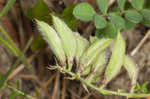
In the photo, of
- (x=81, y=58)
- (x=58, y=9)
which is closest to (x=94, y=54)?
(x=81, y=58)

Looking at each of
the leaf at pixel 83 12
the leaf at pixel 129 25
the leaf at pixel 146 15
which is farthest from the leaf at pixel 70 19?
the leaf at pixel 146 15

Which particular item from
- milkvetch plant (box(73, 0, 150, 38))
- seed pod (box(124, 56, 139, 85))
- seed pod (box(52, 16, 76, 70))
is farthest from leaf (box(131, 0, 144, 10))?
seed pod (box(52, 16, 76, 70))

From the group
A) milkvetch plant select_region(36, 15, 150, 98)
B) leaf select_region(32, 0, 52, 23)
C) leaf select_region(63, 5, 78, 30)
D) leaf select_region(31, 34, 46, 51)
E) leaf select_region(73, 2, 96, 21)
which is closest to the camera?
milkvetch plant select_region(36, 15, 150, 98)

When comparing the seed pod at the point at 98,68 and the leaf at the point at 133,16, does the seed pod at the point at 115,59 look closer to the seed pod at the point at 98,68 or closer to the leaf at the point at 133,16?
the seed pod at the point at 98,68

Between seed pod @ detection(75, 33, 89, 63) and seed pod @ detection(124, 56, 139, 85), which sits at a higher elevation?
seed pod @ detection(75, 33, 89, 63)

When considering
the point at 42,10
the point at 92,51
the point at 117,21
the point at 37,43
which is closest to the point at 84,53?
the point at 92,51

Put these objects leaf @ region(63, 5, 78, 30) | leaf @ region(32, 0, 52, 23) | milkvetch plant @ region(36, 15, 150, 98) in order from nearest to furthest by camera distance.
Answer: milkvetch plant @ region(36, 15, 150, 98) → leaf @ region(63, 5, 78, 30) → leaf @ region(32, 0, 52, 23)

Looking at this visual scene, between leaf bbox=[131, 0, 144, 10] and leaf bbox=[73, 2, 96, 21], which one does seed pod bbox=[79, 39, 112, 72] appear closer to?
leaf bbox=[73, 2, 96, 21]

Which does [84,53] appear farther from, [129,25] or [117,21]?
[129,25]
